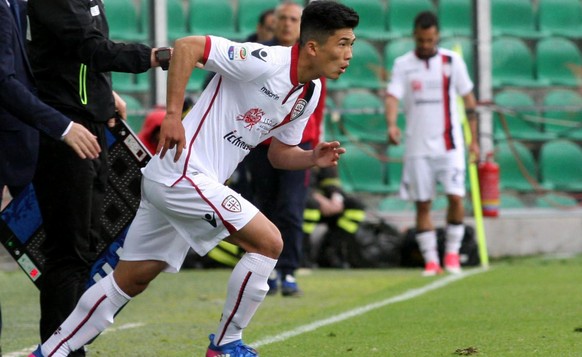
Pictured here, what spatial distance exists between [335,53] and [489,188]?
8.33m

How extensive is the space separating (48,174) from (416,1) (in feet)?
33.8

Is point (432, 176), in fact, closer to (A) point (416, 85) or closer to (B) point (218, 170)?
(A) point (416, 85)

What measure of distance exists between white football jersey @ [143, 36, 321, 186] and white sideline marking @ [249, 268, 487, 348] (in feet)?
5.06

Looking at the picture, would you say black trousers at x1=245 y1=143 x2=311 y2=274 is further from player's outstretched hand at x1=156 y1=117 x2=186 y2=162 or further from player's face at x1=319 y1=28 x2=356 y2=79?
player's outstretched hand at x1=156 y1=117 x2=186 y2=162

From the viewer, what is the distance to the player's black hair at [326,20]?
222 inches

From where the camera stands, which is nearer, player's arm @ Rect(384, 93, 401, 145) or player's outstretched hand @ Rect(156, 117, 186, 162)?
player's outstretched hand @ Rect(156, 117, 186, 162)

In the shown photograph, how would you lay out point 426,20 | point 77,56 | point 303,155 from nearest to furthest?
1. point 77,56
2. point 303,155
3. point 426,20

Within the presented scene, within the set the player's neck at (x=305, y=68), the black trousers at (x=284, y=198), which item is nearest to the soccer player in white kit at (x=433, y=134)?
the black trousers at (x=284, y=198)

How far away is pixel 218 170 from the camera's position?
5625 millimetres

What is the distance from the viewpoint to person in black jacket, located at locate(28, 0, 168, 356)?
18.5 ft

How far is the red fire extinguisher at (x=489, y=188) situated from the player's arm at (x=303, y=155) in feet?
25.8

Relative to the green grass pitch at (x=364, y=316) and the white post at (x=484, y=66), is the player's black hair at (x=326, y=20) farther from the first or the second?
the white post at (x=484, y=66)

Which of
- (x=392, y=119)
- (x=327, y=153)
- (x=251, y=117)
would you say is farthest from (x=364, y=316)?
(x=392, y=119)

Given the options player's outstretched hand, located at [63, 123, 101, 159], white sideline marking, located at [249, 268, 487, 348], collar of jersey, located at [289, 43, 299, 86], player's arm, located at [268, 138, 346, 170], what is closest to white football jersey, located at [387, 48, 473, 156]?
white sideline marking, located at [249, 268, 487, 348]
